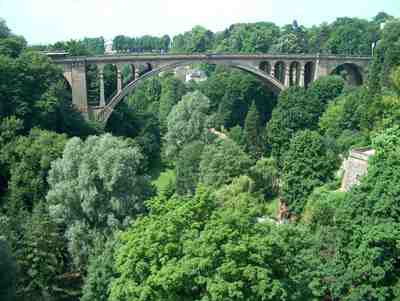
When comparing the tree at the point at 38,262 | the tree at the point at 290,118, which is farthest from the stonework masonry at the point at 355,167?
the tree at the point at 38,262

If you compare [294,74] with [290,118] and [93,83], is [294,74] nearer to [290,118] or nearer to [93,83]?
[290,118]

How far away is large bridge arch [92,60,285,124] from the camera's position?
40.1 meters

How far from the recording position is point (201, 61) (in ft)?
150

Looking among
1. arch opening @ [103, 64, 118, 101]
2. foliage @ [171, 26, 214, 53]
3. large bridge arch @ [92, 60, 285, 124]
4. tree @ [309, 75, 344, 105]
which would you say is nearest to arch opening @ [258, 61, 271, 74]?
large bridge arch @ [92, 60, 285, 124]

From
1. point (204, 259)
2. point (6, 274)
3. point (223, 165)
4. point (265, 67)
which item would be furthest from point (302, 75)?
point (204, 259)

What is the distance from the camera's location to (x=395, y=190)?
1647 centimetres

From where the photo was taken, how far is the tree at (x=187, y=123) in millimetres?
36625

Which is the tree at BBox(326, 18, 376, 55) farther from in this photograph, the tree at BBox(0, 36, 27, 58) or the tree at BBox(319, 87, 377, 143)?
the tree at BBox(0, 36, 27, 58)

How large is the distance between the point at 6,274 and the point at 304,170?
16506 mm

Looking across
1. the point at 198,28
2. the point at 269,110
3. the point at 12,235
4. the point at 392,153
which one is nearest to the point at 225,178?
the point at 392,153

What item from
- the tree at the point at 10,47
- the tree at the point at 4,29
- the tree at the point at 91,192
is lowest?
the tree at the point at 91,192

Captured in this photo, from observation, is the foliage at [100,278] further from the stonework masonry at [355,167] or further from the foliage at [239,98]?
the foliage at [239,98]

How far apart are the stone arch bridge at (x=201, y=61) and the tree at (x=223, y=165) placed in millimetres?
12806

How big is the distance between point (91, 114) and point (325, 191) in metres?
20.8
